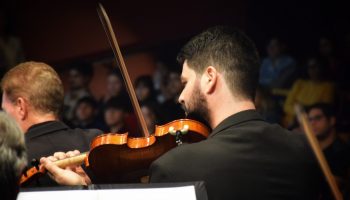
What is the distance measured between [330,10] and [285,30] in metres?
0.47

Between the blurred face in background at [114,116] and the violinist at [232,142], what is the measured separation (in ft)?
12.3

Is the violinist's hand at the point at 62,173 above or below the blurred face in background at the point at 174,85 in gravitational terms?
below

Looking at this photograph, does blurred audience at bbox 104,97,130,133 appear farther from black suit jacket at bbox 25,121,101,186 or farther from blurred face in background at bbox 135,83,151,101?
black suit jacket at bbox 25,121,101,186

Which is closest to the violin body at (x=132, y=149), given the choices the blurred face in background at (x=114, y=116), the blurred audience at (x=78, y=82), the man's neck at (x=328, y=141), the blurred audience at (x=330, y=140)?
the blurred audience at (x=330, y=140)

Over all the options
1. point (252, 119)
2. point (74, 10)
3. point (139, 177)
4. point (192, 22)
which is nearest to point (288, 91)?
point (192, 22)

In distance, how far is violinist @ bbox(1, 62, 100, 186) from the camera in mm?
3137

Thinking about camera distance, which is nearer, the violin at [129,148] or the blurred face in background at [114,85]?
the violin at [129,148]

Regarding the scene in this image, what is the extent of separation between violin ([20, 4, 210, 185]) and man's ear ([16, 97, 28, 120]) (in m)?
0.62

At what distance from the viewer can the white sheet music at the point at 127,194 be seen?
1970mm

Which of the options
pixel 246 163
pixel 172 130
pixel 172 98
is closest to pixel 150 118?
pixel 172 98

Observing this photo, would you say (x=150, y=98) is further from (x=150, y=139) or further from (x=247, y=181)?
(x=247, y=181)

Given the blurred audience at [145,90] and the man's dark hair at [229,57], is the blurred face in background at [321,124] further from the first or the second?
the man's dark hair at [229,57]

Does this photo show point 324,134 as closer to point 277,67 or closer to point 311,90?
point 311,90

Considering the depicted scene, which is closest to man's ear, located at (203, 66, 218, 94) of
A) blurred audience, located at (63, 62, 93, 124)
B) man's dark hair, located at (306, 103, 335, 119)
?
man's dark hair, located at (306, 103, 335, 119)
